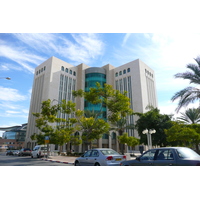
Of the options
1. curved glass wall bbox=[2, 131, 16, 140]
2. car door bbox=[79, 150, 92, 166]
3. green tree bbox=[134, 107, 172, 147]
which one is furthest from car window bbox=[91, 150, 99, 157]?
curved glass wall bbox=[2, 131, 16, 140]

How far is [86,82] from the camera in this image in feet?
179

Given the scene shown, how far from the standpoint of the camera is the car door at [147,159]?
21.4 ft

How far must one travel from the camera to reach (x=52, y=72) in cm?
4838

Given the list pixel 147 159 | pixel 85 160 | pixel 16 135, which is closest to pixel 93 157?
pixel 85 160

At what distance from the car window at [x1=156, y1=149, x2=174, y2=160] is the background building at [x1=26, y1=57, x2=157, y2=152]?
1547 inches

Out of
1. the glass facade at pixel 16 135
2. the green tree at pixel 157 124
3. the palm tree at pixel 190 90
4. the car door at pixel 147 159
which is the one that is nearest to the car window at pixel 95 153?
the car door at pixel 147 159

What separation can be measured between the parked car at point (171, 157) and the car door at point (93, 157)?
9.42 feet

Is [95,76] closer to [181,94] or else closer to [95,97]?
[95,97]

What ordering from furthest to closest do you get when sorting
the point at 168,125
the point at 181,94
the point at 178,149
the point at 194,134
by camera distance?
the point at 168,125 < the point at 194,134 < the point at 181,94 < the point at 178,149

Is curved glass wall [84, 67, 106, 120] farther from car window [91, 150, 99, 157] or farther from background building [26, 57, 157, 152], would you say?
car window [91, 150, 99, 157]

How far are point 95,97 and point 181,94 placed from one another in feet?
28.9

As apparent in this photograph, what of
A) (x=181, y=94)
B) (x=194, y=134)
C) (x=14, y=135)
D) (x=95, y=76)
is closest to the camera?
(x=181, y=94)

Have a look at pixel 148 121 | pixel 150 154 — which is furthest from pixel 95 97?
pixel 148 121

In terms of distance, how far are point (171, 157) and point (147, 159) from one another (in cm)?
109
